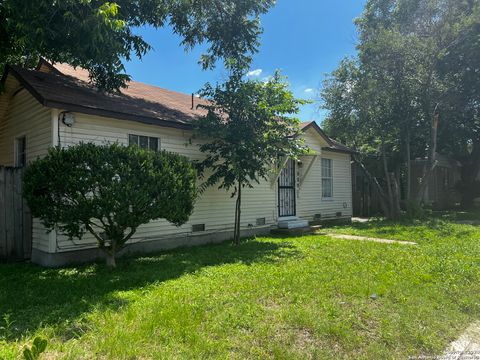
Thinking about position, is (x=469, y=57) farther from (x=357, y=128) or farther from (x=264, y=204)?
(x=264, y=204)

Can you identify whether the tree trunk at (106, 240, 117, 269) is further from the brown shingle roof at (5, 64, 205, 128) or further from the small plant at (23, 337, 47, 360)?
the small plant at (23, 337, 47, 360)

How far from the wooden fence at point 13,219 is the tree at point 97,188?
1.98 m

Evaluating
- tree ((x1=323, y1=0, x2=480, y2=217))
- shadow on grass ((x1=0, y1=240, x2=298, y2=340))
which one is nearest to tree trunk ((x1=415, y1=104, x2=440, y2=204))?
tree ((x1=323, y1=0, x2=480, y2=217))

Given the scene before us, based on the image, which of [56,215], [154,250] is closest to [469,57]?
[154,250]

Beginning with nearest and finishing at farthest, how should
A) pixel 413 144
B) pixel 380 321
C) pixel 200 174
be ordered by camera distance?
pixel 380 321
pixel 200 174
pixel 413 144

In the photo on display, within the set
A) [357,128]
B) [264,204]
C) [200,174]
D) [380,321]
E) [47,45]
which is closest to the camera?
[380,321]

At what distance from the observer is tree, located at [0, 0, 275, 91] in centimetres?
706

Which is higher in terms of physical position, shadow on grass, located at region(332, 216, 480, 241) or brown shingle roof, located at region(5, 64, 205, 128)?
brown shingle roof, located at region(5, 64, 205, 128)

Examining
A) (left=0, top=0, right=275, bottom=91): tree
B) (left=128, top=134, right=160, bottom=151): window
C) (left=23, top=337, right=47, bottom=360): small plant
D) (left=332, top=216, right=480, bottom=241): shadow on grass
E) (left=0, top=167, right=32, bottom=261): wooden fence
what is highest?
(left=0, top=0, right=275, bottom=91): tree

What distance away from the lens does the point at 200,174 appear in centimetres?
942

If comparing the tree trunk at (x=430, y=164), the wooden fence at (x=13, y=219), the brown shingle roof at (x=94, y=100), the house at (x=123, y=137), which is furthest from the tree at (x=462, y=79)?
the wooden fence at (x=13, y=219)

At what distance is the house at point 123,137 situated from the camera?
7258mm

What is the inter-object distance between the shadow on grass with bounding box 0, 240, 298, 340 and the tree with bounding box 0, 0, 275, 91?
14.9 feet

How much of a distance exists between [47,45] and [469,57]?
1720 cm
